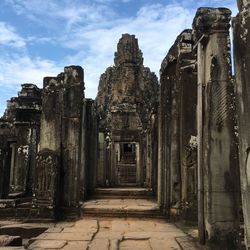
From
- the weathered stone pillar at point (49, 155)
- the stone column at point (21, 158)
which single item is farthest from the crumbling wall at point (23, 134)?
the weathered stone pillar at point (49, 155)

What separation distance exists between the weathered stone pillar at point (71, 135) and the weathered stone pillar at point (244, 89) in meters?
6.73

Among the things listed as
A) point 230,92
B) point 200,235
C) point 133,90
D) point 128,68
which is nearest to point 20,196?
point 200,235

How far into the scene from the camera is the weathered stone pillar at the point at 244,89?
2744 millimetres

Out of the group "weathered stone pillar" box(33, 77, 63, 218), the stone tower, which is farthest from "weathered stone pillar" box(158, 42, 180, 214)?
the stone tower

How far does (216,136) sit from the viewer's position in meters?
5.13

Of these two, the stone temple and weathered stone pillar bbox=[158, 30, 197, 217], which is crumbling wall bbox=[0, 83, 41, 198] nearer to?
the stone temple

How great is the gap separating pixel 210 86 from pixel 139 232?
3269mm

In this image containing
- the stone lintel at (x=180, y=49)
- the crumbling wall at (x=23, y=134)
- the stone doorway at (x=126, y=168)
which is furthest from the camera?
the stone doorway at (x=126, y=168)

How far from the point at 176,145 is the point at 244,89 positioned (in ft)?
19.3

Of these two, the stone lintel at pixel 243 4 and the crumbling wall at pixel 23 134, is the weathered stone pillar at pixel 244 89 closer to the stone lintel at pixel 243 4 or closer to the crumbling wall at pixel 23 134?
the stone lintel at pixel 243 4

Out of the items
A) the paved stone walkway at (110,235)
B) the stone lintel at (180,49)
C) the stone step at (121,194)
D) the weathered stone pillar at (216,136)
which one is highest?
the stone lintel at (180,49)

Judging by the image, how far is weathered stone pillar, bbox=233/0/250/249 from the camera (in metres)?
2.74

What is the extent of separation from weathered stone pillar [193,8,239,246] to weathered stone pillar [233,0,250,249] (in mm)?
2249

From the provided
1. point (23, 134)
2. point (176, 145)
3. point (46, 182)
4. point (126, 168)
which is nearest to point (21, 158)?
point (23, 134)
